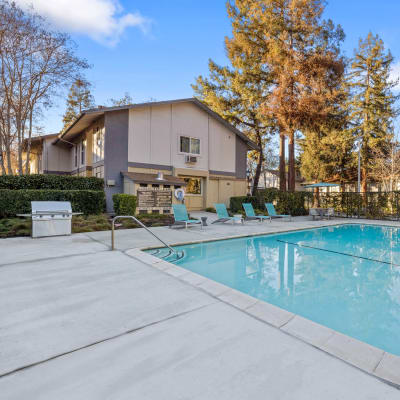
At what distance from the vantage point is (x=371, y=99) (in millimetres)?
25359

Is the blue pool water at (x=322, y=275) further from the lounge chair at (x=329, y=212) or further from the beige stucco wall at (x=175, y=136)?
the beige stucco wall at (x=175, y=136)

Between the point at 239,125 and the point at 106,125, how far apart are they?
13.7 metres

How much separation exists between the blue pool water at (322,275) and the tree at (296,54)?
11.0 metres

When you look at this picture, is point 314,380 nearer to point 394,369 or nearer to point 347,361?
point 347,361

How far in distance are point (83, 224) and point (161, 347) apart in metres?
8.27

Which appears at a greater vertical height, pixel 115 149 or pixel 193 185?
pixel 115 149

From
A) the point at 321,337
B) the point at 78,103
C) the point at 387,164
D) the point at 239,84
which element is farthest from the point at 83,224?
the point at 387,164

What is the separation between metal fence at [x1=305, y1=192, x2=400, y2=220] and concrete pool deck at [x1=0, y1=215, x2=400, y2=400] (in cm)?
1499

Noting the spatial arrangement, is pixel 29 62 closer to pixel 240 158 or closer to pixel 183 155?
pixel 183 155

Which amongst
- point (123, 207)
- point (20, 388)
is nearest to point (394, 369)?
point (20, 388)

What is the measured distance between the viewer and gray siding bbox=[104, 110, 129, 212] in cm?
1399

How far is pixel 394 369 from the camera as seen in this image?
203 centimetres

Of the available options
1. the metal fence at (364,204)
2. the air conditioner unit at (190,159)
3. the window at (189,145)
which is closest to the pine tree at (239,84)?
the window at (189,145)

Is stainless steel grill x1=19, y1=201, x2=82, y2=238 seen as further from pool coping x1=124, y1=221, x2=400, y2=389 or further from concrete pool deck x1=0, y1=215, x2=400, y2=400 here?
pool coping x1=124, y1=221, x2=400, y2=389
